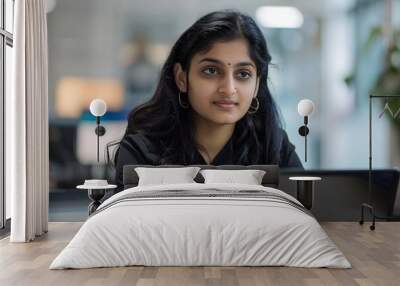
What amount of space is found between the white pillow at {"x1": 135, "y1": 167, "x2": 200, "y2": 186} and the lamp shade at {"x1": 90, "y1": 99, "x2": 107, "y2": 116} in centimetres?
84

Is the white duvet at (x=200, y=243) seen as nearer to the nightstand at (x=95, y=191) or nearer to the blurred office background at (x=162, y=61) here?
the nightstand at (x=95, y=191)

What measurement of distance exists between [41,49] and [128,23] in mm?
1282

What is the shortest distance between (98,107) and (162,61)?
0.94 metres

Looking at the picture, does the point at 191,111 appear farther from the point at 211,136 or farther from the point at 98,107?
the point at 98,107

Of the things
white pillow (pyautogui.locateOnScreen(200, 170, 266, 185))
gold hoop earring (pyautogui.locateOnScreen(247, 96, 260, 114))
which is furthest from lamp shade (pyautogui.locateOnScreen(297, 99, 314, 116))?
white pillow (pyautogui.locateOnScreen(200, 170, 266, 185))

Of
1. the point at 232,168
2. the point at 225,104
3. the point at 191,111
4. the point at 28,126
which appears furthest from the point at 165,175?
the point at 28,126

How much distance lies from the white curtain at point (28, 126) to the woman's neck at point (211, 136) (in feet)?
5.96

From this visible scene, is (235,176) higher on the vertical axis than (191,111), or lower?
lower

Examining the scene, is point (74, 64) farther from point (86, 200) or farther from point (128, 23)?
point (86, 200)

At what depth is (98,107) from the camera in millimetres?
6875

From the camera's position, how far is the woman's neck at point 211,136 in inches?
275

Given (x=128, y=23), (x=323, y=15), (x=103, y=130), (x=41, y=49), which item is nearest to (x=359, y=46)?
(x=323, y=15)

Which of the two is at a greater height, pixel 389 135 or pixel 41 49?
pixel 41 49

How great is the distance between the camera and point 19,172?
18.6 feet
